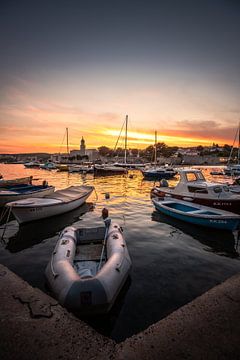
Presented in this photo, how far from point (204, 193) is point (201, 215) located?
9.54ft

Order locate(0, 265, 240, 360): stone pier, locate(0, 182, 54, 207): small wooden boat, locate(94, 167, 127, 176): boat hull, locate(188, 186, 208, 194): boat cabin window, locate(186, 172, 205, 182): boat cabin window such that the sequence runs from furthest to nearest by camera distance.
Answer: locate(94, 167, 127, 176): boat hull → locate(186, 172, 205, 182): boat cabin window → locate(0, 182, 54, 207): small wooden boat → locate(188, 186, 208, 194): boat cabin window → locate(0, 265, 240, 360): stone pier

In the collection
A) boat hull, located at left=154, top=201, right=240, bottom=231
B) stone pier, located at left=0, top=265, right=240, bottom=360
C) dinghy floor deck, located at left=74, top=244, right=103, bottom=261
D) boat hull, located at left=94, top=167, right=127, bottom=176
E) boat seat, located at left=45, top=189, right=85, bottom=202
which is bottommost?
dinghy floor deck, located at left=74, top=244, right=103, bottom=261

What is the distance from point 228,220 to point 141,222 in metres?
5.34

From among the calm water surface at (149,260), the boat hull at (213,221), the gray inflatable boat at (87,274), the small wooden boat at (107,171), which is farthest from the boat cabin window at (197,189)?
the small wooden boat at (107,171)

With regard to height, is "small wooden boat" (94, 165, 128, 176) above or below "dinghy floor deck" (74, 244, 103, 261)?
above

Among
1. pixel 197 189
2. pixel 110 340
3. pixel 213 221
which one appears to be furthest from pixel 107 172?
pixel 110 340

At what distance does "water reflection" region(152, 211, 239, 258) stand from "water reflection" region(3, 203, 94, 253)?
667 centimetres

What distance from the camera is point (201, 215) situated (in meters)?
12.0

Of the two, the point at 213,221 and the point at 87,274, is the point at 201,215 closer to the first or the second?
the point at 213,221

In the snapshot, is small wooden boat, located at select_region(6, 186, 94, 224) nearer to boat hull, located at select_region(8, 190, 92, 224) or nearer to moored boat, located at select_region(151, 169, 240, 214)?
boat hull, located at select_region(8, 190, 92, 224)

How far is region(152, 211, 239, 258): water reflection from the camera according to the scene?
384 inches

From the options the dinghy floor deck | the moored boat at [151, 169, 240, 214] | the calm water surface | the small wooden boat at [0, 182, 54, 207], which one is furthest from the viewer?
the small wooden boat at [0, 182, 54, 207]

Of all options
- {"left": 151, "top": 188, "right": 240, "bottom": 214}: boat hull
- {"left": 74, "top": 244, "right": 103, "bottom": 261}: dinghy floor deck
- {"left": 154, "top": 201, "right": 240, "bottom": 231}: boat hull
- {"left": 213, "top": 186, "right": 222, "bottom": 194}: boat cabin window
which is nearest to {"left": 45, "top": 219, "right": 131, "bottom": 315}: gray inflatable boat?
{"left": 74, "top": 244, "right": 103, "bottom": 261}: dinghy floor deck

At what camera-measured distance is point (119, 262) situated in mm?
6238
